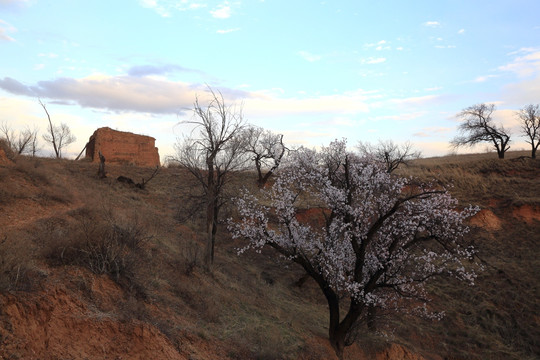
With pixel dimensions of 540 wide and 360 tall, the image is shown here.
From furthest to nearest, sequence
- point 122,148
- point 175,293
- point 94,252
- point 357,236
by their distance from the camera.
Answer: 1. point 122,148
2. point 357,236
3. point 175,293
4. point 94,252

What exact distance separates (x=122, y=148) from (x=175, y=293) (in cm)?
2995

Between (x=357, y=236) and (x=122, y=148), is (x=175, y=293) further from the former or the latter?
(x=122, y=148)

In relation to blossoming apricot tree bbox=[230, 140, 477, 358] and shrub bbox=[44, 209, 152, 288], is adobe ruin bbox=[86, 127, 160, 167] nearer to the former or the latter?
shrub bbox=[44, 209, 152, 288]

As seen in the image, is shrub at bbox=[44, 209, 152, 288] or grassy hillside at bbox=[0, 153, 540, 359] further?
shrub at bbox=[44, 209, 152, 288]

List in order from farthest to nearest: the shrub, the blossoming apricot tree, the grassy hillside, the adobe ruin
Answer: the adobe ruin
the blossoming apricot tree
the shrub
the grassy hillside

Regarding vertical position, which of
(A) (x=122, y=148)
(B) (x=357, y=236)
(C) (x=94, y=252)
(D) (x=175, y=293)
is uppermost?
(A) (x=122, y=148)

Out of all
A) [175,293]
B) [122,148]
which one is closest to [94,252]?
[175,293]

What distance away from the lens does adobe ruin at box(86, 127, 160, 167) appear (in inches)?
1490

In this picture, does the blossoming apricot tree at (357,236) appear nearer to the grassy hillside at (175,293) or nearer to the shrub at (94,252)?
the grassy hillside at (175,293)

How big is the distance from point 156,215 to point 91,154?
17.5m

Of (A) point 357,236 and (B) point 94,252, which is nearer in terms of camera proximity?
(B) point 94,252

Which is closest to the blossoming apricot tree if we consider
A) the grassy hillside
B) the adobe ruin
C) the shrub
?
the grassy hillside

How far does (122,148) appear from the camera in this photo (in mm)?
39281

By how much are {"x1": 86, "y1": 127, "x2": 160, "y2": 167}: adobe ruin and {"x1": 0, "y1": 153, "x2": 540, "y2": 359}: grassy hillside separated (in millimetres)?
7154
